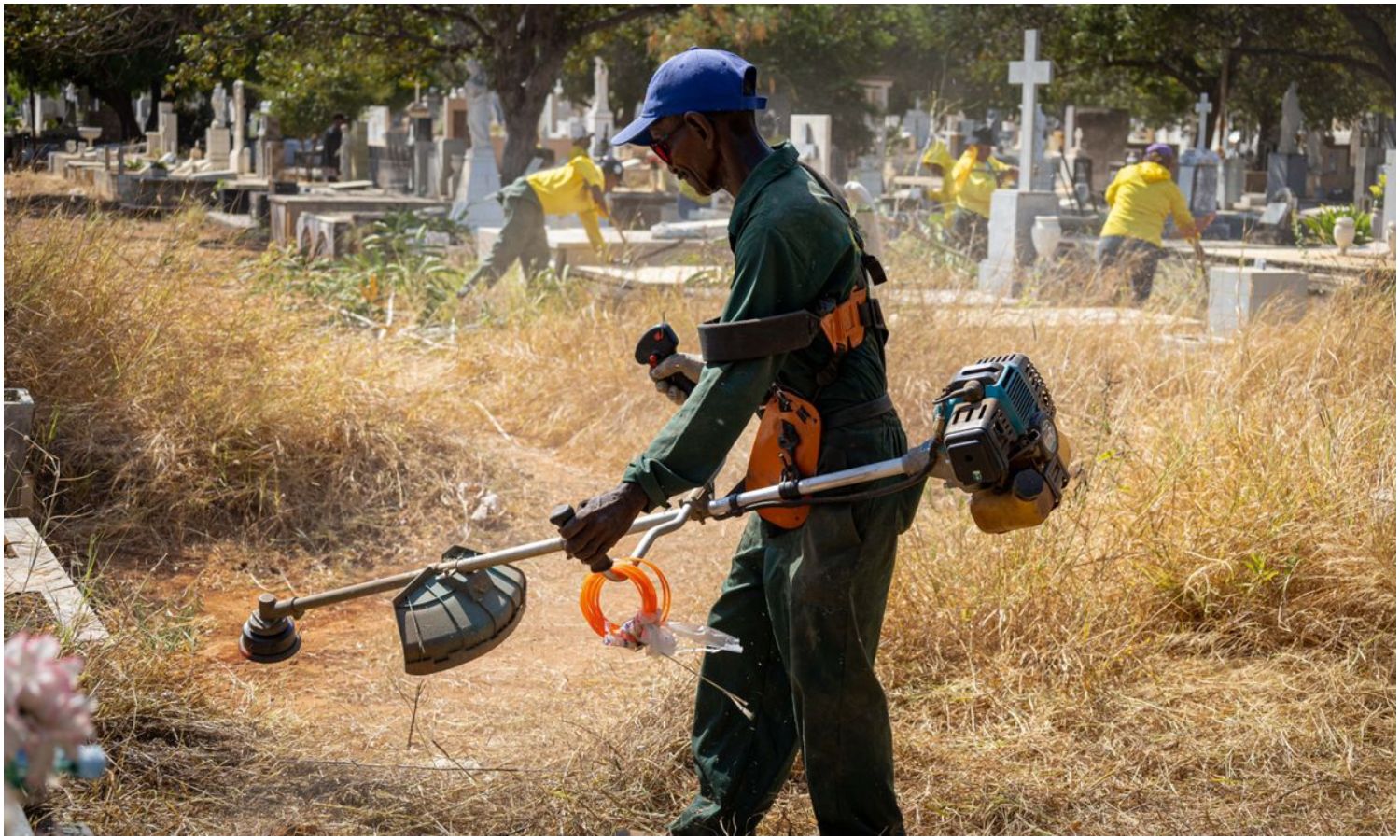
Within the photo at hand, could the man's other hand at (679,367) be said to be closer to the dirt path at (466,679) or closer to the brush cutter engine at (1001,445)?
the brush cutter engine at (1001,445)

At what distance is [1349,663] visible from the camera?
4.53 m

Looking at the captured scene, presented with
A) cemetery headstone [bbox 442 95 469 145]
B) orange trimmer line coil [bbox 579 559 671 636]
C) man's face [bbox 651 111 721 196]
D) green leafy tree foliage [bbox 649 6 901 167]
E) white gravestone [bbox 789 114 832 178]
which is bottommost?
orange trimmer line coil [bbox 579 559 671 636]

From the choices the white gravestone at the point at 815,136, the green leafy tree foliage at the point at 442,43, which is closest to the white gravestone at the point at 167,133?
the green leafy tree foliage at the point at 442,43

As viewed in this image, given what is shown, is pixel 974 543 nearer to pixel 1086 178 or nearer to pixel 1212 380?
pixel 1212 380

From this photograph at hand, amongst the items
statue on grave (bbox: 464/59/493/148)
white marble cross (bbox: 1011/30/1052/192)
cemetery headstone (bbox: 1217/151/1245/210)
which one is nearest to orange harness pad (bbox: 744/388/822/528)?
white marble cross (bbox: 1011/30/1052/192)

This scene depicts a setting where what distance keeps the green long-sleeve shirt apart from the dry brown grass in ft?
3.94

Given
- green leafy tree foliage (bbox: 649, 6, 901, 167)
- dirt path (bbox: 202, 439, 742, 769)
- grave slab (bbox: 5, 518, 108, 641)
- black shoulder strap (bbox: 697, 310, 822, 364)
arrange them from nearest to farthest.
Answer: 1. black shoulder strap (bbox: 697, 310, 822, 364)
2. grave slab (bbox: 5, 518, 108, 641)
3. dirt path (bbox: 202, 439, 742, 769)
4. green leafy tree foliage (bbox: 649, 6, 901, 167)

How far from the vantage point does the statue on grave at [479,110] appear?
68.5ft

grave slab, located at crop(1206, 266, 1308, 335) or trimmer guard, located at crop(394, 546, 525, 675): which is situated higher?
grave slab, located at crop(1206, 266, 1308, 335)

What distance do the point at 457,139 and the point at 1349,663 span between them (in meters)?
22.9

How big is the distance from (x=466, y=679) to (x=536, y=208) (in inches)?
279

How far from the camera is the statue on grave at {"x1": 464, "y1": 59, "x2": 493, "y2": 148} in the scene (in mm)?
20875

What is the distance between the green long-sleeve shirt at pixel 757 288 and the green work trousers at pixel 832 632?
317mm

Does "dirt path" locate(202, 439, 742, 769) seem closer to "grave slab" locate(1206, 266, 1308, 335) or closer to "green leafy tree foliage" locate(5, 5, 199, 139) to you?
"grave slab" locate(1206, 266, 1308, 335)
